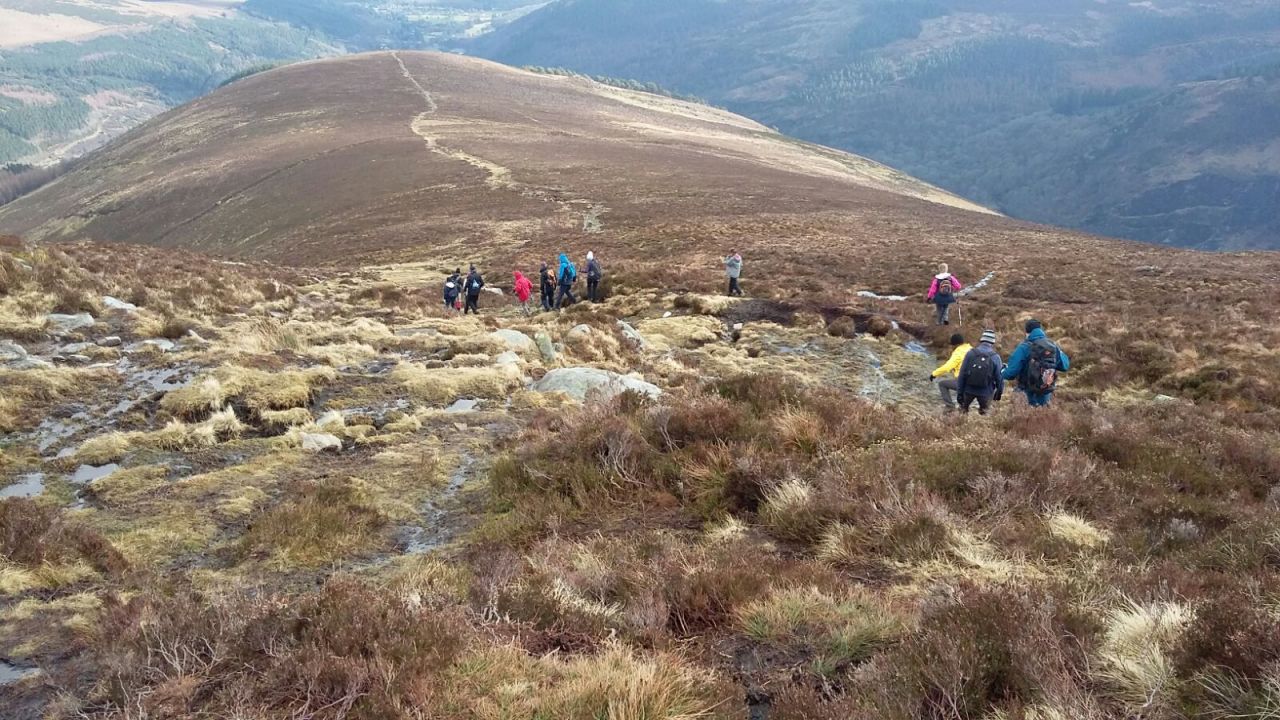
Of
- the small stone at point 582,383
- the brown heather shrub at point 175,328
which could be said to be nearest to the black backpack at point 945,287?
the small stone at point 582,383

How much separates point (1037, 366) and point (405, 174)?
6220 centimetres

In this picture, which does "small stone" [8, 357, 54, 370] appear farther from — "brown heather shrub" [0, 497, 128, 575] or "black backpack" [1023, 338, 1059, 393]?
"black backpack" [1023, 338, 1059, 393]

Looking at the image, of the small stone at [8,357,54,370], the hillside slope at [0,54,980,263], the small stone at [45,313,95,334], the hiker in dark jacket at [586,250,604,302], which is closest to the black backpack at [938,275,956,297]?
the hiker in dark jacket at [586,250,604,302]

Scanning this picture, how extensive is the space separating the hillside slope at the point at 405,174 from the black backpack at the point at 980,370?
35303 millimetres

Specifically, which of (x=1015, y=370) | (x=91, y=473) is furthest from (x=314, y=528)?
(x=1015, y=370)

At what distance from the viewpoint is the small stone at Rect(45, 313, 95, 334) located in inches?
522

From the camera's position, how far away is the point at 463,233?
46.3 m

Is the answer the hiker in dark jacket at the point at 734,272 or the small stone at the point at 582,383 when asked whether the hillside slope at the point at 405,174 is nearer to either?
the hiker in dark jacket at the point at 734,272

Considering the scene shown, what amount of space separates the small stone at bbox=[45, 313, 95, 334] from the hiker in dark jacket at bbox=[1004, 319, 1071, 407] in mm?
17221

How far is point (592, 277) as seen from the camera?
2553 cm

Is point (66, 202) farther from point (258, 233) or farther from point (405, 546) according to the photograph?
point (405, 546)

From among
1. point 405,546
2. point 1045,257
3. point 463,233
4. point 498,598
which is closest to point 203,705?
point 498,598

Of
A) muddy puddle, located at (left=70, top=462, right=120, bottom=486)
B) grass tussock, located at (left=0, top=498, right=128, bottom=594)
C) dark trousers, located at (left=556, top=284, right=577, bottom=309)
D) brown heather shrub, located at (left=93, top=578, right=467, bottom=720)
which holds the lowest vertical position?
dark trousers, located at (left=556, top=284, right=577, bottom=309)

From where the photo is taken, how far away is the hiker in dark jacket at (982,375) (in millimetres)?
11305
